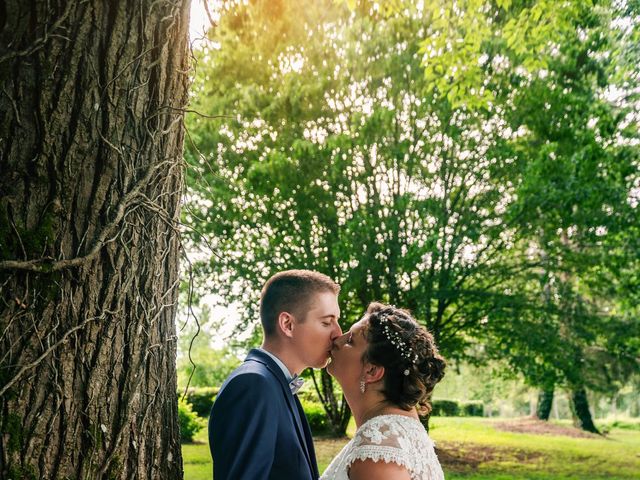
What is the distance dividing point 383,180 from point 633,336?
7.41 m

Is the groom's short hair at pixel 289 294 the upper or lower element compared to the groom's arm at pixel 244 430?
upper

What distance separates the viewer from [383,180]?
15.6 m

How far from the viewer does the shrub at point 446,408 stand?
3412cm

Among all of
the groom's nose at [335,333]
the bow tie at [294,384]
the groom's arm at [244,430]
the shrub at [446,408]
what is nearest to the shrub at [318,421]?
the shrub at [446,408]

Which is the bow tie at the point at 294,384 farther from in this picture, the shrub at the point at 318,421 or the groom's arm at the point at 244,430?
the shrub at the point at 318,421

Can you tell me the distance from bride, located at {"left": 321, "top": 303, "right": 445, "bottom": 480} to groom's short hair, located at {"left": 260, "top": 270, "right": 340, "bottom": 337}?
0.96 feet

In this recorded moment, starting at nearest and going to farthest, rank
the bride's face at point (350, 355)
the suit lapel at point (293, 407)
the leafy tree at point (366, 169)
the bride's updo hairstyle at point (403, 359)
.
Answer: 1. the suit lapel at point (293, 407)
2. the bride's updo hairstyle at point (403, 359)
3. the bride's face at point (350, 355)
4. the leafy tree at point (366, 169)

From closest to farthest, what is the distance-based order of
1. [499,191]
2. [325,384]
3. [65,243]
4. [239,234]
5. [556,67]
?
[65,243] < [556,67] < [499,191] < [239,234] < [325,384]

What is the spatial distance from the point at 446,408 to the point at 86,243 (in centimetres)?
3513

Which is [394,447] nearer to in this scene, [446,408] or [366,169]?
[366,169]

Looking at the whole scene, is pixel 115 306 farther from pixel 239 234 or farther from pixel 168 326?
pixel 239 234

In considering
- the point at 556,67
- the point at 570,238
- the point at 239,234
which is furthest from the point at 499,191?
the point at 239,234

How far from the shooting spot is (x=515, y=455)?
18500 mm

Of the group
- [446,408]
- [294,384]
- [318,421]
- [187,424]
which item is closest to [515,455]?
[318,421]
